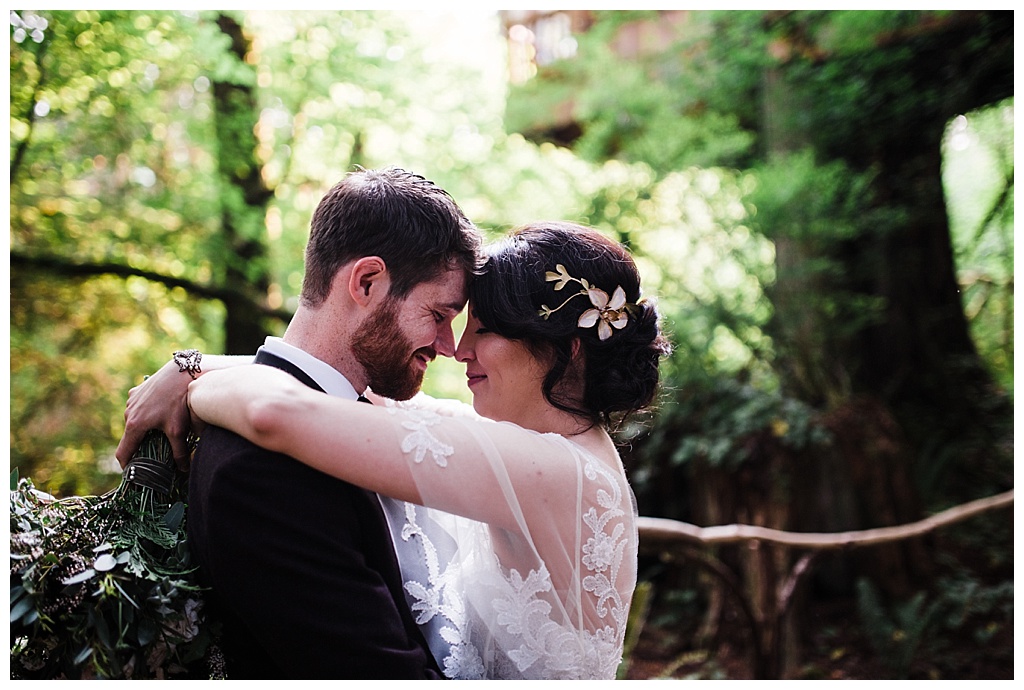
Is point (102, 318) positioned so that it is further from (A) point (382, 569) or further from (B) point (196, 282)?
(A) point (382, 569)

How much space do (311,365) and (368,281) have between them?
0.21 m

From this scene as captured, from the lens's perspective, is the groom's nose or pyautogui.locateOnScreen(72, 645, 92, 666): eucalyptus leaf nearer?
pyautogui.locateOnScreen(72, 645, 92, 666): eucalyptus leaf

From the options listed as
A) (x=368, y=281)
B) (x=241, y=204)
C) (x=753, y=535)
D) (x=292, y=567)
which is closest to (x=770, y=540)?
(x=753, y=535)

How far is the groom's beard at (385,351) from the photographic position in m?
1.74

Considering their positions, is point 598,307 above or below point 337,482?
above

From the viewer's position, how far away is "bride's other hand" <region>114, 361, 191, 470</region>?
5.68ft

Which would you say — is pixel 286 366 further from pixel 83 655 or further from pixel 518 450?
pixel 83 655

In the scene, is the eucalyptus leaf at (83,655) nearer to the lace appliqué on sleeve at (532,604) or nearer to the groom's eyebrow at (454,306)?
the lace appliqué on sleeve at (532,604)

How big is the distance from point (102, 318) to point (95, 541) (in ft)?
16.4

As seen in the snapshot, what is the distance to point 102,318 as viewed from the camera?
6012 millimetres

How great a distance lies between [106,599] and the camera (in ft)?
4.76

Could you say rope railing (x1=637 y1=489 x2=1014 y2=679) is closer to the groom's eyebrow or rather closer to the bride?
the bride

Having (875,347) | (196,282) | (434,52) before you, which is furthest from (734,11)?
(196,282)

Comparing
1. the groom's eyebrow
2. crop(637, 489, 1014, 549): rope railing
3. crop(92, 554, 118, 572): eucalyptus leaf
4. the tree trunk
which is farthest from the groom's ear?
the tree trunk
